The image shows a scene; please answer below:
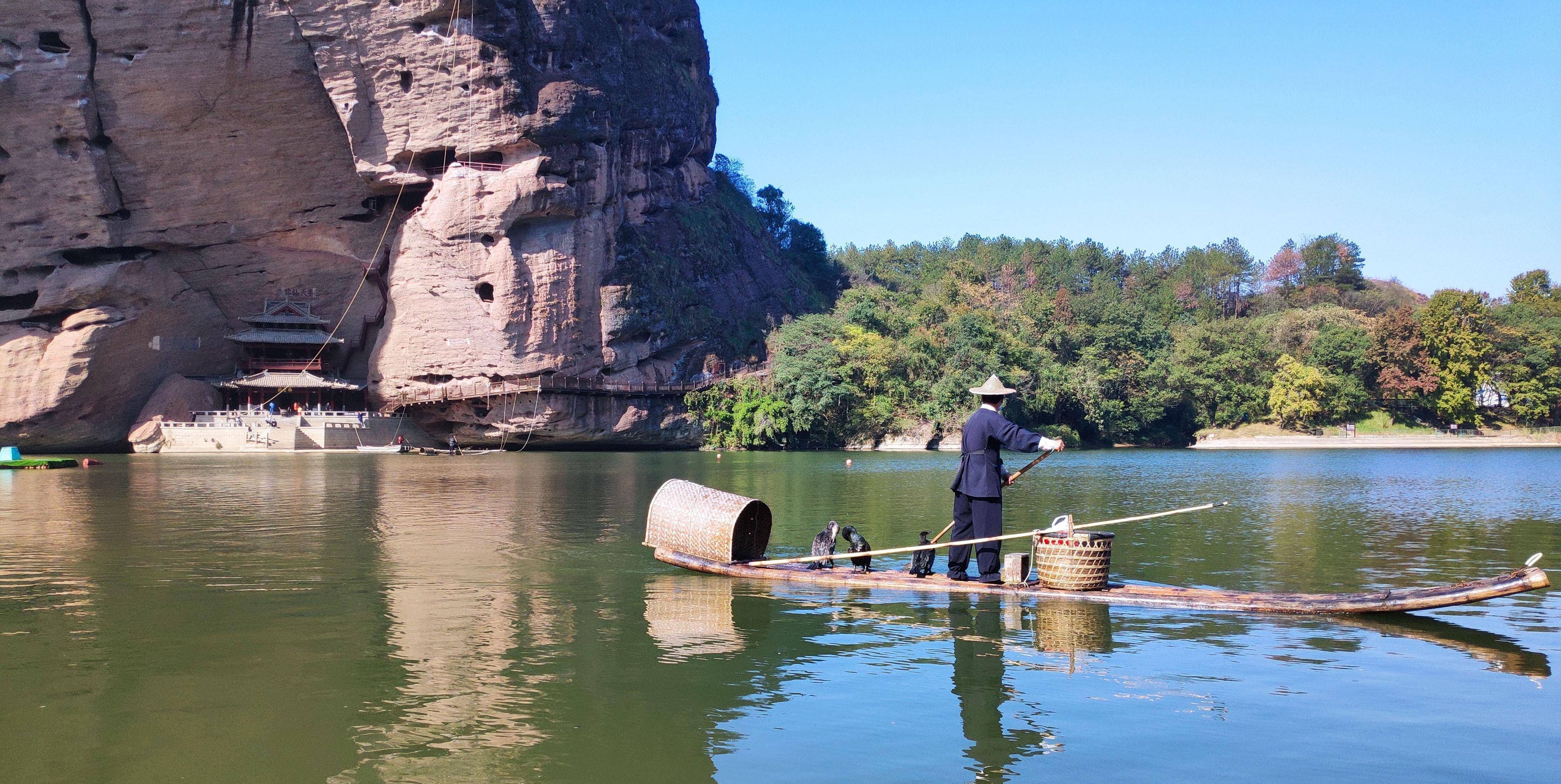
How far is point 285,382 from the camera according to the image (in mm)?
46469

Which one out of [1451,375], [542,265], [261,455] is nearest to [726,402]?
[542,265]

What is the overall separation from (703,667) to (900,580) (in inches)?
140

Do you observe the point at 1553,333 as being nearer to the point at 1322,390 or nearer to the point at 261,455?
A: the point at 1322,390

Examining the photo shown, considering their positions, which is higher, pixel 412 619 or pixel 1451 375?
pixel 1451 375

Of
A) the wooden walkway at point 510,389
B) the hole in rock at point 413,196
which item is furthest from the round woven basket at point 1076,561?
the hole in rock at point 413,196

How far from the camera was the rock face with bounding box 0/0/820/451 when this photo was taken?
135 feet

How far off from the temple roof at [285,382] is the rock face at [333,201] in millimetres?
1639

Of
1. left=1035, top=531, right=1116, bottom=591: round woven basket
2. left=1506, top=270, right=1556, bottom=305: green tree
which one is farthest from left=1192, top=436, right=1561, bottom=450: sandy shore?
left=1035, top=531, right=1116, bottom=591: round woven basket

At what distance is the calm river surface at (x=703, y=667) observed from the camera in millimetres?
5883

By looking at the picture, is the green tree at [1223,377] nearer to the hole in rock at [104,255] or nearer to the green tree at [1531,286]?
the green tree at [1531,286]

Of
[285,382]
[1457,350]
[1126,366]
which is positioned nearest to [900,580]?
[285,382]

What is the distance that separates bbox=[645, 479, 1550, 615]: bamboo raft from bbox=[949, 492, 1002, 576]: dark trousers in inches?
10.3

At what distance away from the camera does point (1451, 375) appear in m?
56.2

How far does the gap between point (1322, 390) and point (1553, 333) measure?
13.5 meters
